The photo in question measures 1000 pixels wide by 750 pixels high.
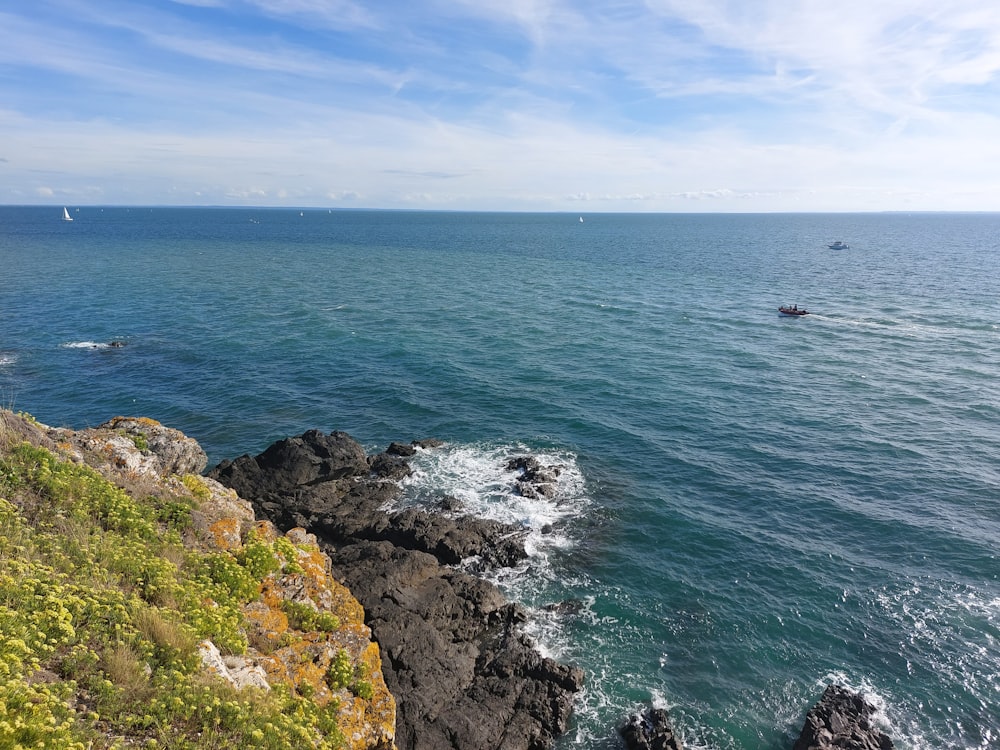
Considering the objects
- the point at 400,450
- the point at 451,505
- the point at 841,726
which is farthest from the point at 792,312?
the point at 841,726

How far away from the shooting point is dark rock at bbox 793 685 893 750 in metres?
21.5

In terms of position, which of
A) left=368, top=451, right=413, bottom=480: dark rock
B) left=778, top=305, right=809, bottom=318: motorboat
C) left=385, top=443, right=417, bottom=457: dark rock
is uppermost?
left=778, top=305, right=809, bottom=318: motorboat

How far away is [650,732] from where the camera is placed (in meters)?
22.5

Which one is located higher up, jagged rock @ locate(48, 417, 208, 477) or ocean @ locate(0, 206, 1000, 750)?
jagged rock @ locate(48, 417, 208, 477)

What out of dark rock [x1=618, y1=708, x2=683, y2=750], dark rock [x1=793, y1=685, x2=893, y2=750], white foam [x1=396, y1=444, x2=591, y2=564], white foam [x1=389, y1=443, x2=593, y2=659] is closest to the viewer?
dark rock [x1=793, y1=685, x2=893, y2=750]

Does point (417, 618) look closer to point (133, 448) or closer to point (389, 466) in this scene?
point (133, 448)

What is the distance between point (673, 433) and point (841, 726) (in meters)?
26.0

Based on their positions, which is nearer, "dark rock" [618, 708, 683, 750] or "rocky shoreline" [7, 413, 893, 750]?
"rocky shoreline" [7, 413, 893, 750]

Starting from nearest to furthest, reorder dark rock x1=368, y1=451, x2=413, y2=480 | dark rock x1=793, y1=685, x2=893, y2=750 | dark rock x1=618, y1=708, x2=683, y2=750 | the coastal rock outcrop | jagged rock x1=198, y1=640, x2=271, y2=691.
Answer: jagged rock x1=198, y1=640, x2=271, y2=691 → dark rock x1=793, y1=685, x2=893, y2=750 → dark rock x1=618, y1=708, x2=683, y2=750 → the coastal rock outcrop → dark rock x1=368, y1=451, x2=413, y2=480

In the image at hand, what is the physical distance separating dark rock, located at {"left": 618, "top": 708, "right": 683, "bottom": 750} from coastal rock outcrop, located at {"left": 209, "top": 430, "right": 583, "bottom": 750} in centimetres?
238

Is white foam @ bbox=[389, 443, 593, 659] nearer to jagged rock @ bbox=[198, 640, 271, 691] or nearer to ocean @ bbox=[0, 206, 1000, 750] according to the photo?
ocean @ bbox=[0, 206, 1000, 750]

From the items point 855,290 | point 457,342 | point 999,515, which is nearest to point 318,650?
point 999,515

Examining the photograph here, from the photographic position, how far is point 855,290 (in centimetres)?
10338

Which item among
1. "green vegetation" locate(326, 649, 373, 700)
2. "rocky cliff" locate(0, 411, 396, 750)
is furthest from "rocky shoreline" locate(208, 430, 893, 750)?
"rocky cliff" locate(0, 411, 396, 750)
